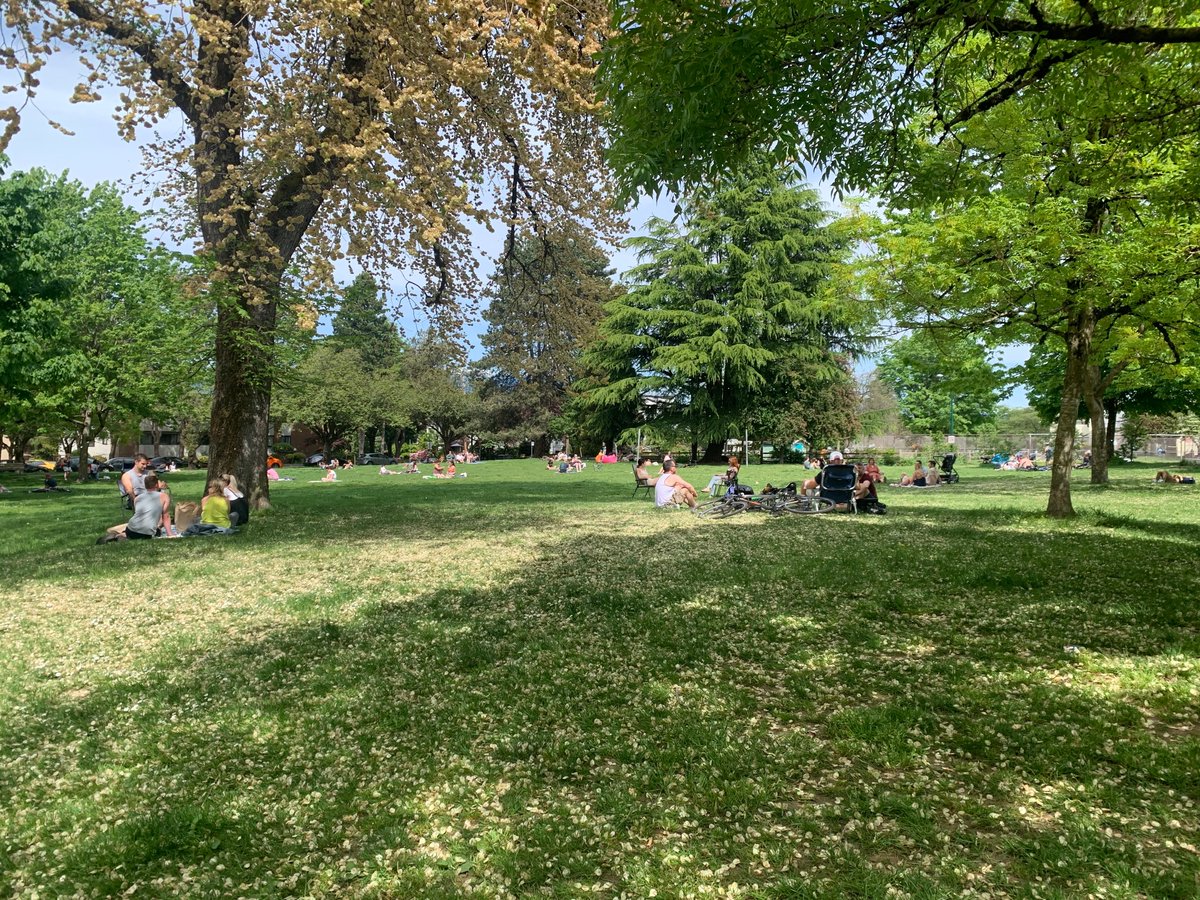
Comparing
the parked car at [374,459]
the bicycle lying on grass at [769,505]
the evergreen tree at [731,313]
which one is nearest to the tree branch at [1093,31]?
the bicycle lying on grass at [769,505]

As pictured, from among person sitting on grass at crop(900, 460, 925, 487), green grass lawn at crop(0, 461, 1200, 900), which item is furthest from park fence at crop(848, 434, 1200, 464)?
green grass lawn at crop(0, 461, 1200, 900)

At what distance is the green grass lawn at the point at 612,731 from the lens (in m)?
3.18

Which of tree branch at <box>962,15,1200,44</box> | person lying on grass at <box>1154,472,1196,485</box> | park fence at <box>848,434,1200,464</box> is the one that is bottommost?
person lying on grass at <box>1154,472,1196,485</box>

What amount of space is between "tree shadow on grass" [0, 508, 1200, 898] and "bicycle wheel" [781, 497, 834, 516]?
28.8 ft

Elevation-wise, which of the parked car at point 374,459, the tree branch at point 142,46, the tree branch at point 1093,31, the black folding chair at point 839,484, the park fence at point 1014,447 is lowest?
the parked car at point 374,459

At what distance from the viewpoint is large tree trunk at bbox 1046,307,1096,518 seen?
13969 mm

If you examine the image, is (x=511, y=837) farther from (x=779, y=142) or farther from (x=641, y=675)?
(x=779, y=142)

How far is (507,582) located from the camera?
9.19 metres

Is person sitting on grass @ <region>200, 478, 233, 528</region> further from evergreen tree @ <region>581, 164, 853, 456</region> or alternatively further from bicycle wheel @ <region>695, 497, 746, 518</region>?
evergreen tree @ <region>581, 164, 853, 456</region>

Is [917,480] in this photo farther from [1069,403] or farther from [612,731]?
[612,731]

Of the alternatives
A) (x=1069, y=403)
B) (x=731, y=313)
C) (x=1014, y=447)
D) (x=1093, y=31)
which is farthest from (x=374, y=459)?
(x=1093, y=31)

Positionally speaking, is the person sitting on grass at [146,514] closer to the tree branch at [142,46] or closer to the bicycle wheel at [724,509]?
the tree branch at [142,46]

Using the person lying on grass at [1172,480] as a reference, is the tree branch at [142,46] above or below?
above

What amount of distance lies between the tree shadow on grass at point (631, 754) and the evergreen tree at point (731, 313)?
41.6m
